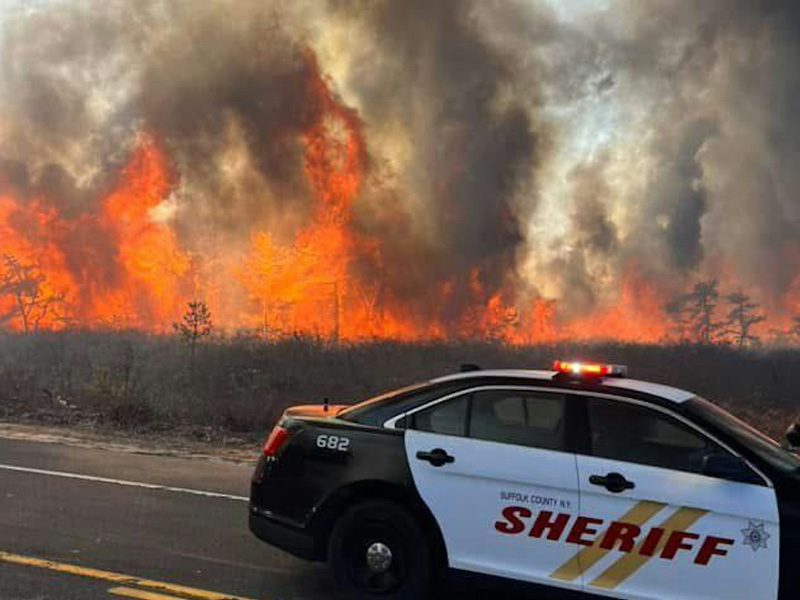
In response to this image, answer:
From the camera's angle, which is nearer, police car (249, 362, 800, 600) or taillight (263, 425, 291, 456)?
police car (249, 362, 800, 600)

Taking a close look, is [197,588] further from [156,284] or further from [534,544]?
[156,284]

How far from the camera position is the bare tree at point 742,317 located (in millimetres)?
49312

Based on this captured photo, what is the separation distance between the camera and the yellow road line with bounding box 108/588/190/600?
431cm

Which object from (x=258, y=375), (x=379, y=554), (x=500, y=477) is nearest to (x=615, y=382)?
(x=500, y=477)

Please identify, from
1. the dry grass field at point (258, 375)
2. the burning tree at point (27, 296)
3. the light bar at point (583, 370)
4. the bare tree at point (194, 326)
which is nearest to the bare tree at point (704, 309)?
the dry grass field at point (258, 375)

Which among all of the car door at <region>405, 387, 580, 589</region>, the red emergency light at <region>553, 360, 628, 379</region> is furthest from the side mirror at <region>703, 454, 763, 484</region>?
the red emergency light at <region>553, 360, 628, 379</region>

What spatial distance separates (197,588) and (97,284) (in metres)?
44.1

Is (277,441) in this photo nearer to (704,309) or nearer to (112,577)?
(112,577)

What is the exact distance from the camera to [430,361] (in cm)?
2422

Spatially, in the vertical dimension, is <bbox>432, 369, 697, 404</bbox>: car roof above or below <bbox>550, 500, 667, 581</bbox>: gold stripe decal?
above

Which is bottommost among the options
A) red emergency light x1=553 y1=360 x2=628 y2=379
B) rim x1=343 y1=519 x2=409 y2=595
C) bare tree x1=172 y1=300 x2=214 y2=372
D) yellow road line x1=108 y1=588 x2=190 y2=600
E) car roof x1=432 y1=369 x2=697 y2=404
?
yellow road line x1=108 y1=588 x2=190 y2=600

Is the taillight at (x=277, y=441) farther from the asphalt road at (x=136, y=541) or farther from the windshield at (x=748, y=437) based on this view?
the windshield at (x=748, y=437)

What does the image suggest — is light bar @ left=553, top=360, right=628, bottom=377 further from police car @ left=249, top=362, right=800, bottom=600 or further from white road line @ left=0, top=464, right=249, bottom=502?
white road line @ left=0, top=464, right=249, bottom=502

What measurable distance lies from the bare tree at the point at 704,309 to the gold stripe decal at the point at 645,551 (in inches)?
1879
